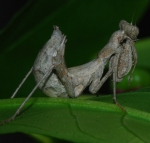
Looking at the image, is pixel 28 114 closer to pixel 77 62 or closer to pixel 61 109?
pixel 61 109

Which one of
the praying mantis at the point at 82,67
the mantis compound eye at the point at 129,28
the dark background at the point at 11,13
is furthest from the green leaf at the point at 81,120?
the dark background at the point at 11,13

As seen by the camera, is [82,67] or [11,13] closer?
[82,67]

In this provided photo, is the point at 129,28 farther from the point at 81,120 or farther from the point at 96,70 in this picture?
the point at 81,120

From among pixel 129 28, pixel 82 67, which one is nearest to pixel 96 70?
pixel 82 67

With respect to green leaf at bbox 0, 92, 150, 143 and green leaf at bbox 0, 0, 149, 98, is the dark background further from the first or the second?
green leaf at bbox 0, 92, 150, 143

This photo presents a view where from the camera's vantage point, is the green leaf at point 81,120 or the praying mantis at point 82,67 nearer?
the green leaf at point 81,120

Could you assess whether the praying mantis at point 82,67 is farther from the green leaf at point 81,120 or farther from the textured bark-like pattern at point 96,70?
the green leaf at point 81,120

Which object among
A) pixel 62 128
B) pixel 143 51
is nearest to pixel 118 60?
pixel 143 51

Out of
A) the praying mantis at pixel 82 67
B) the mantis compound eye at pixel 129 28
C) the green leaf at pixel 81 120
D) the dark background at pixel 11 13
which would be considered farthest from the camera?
the dark background at pixel 11 13
